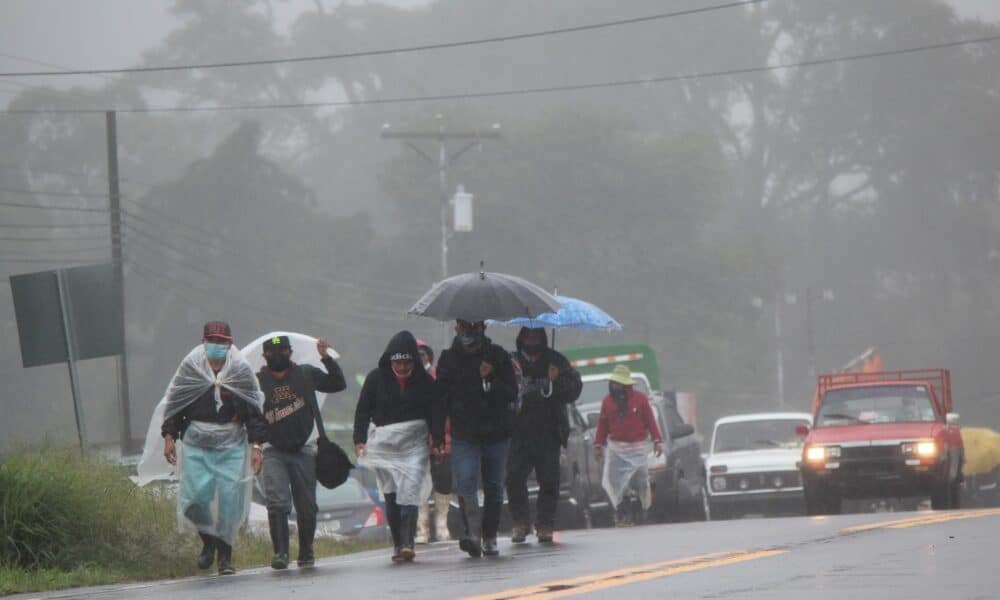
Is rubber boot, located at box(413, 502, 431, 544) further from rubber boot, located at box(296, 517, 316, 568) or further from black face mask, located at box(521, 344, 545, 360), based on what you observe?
rubber boot, located at box(296, 517, 316, 568)

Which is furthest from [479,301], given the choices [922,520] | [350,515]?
[350,515]

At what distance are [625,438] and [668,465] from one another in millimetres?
3104

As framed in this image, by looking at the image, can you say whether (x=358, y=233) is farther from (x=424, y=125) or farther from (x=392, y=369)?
(x=392, y=369)

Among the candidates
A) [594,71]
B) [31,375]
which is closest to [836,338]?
[594,71]

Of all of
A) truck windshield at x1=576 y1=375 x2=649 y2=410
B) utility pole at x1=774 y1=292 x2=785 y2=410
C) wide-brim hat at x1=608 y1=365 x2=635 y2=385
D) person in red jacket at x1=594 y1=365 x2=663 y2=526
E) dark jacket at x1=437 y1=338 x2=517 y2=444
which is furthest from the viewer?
utility pole at x1=774 y1=292 x2=785 y2=410

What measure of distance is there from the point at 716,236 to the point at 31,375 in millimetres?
32413

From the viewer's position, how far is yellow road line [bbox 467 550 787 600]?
1054 cm

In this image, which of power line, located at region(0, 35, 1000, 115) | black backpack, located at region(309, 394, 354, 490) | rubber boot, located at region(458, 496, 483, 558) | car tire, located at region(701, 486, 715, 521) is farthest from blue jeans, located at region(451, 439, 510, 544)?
power line, located at region(0, 35, 1000, 115)

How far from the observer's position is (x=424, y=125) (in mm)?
76375

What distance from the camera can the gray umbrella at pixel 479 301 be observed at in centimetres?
1510

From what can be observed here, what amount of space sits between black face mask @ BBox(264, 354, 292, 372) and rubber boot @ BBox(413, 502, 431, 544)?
5057mm

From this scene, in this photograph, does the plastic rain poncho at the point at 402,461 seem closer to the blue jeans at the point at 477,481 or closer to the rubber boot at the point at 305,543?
the blue jeans at the point at 477,481

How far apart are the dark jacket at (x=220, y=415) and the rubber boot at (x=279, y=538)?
666 mm

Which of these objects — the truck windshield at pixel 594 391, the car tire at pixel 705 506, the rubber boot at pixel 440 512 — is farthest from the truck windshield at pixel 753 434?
the rubber boot at pixel 440 512
